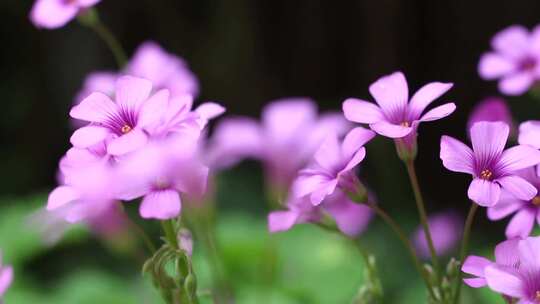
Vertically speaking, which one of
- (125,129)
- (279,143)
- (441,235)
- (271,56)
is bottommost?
(441,235)

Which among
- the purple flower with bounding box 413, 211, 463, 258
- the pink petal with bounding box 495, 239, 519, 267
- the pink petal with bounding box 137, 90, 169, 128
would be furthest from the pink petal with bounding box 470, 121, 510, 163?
the purple flower with bounding box 413, 211, 463, 258

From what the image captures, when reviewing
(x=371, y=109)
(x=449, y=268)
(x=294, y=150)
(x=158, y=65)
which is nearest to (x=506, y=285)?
(x=449, y=268)

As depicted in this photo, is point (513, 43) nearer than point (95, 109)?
No

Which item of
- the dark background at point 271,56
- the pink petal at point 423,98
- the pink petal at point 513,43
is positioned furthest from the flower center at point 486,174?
the dark background at point 271,56

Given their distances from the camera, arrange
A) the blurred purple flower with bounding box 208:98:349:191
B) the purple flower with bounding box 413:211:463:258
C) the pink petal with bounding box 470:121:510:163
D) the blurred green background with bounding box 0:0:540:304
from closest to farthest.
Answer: the pink petal with bounding box 470:121:510:163
the blurred purple flower with bounding box 208:98:349:191
the purple flower with bounding box 413:211:463:258
the blurred green background with bounding box 0:0:540:304

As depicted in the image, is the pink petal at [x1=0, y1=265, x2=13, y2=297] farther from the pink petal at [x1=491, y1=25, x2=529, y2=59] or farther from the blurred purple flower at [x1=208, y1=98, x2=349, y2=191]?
the pink petal at [x1=491, y1=25, x2=529, y2=59]

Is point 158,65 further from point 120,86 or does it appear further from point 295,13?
point 295,13

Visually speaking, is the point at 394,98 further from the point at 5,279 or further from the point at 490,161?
the point at 5,279

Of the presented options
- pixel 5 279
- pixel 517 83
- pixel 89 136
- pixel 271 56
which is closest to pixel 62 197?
pixel 89 136
